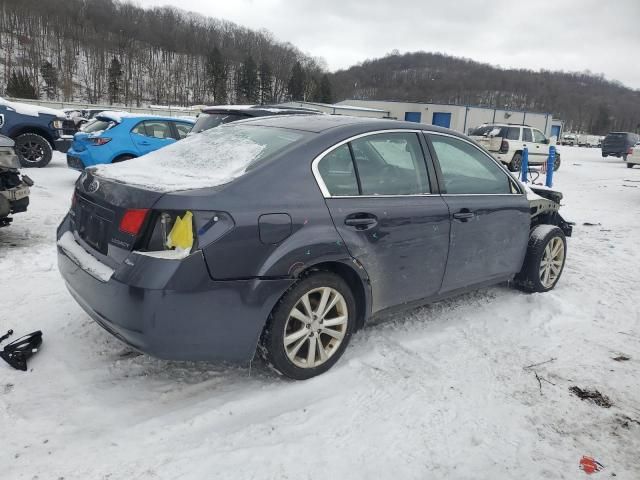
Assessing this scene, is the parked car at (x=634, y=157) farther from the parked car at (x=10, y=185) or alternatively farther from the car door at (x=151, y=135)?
the parked car at (x=10, y=185)

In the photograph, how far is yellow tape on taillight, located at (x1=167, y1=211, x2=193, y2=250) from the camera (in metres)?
2.46

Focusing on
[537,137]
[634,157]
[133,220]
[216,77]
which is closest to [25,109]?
[133,220]

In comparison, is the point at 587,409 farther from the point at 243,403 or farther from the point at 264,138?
the point at 264,138

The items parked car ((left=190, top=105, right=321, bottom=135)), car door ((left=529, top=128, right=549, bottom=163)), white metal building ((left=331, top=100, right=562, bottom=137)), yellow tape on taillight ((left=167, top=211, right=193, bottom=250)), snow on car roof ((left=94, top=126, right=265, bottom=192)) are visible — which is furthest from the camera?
white metal building ((left=331, top=100, right=562, bottom=137))

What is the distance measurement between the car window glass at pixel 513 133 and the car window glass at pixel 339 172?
1741cm

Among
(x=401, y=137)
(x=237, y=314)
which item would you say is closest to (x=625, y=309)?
(x=401, y=137)

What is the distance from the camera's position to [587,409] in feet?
9.61

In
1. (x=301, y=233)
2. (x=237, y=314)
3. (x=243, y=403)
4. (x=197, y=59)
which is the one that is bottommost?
(x=243, y=403)

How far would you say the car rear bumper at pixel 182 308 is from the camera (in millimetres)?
2406

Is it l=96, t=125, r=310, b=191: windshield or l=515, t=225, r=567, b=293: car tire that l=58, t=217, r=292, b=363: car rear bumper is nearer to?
l=96, t=125, r=310, b=191: windshield

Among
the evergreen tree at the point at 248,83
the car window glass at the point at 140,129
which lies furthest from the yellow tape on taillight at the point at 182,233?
the evergreen tree at the point at 248,83

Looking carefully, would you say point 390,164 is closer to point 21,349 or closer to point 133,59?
point 21,349

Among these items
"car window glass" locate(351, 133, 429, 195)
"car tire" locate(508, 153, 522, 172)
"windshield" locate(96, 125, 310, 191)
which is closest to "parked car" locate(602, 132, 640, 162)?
"car tire" locate(508, 153, 522, 172)

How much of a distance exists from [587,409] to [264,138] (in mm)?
2627
